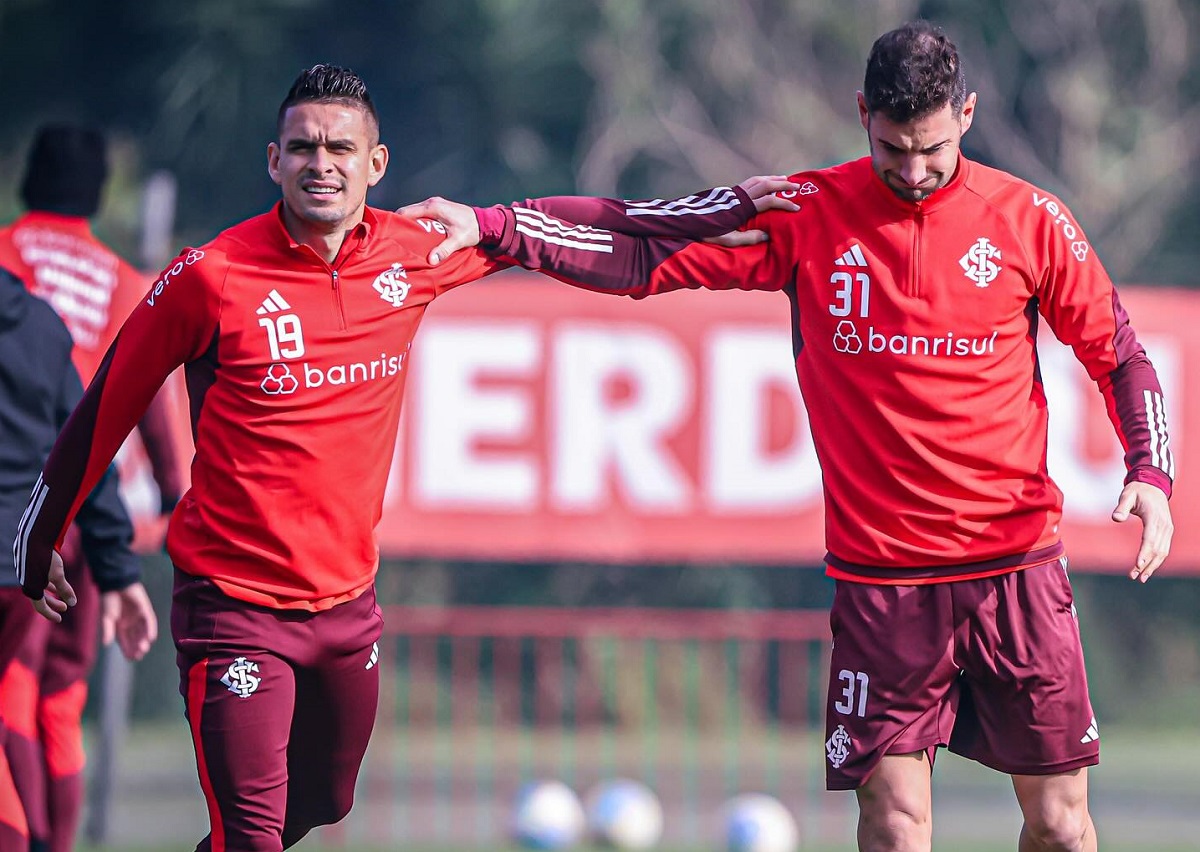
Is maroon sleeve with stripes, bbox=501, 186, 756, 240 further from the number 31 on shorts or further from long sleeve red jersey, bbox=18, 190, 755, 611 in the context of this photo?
the number 31 on shorts

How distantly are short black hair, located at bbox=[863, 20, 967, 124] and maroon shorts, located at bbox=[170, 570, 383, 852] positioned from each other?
1.81 metres

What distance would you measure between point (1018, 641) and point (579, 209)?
5.30 feet

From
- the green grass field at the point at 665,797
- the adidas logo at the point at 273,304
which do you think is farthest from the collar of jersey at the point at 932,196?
the green grass field at the point at 665,797

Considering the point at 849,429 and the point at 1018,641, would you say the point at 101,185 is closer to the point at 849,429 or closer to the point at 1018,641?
the point at 849,429

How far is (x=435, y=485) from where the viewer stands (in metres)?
9.48

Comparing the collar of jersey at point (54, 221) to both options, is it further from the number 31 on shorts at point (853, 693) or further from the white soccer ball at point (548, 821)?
the white soccer ball at point (548, 821)

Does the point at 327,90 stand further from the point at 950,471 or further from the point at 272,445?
the point at 950,471

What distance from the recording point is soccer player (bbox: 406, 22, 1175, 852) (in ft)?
14.7

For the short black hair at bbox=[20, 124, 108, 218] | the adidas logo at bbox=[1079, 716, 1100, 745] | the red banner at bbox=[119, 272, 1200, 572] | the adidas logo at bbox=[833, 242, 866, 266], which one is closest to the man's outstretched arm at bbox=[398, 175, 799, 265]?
the adidas logo at bbox=[833, 242, 866, 266]

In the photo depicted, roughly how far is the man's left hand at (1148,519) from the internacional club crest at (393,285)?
1856 mm

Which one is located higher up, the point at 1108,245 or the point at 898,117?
the point at 1108,245

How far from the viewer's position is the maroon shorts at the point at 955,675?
448cm

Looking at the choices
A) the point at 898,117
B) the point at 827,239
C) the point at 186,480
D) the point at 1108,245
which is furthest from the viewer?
the point at 1108,245

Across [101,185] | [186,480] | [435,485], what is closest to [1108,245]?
[435,485]
